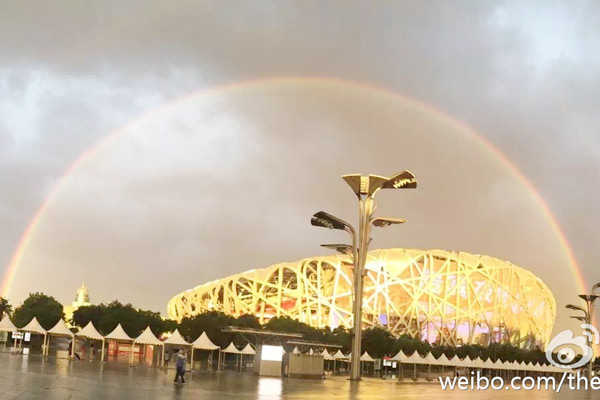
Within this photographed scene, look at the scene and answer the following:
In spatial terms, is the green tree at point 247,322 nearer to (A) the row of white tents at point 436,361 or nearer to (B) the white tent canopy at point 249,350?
(A) the row of white tents at point 436,361

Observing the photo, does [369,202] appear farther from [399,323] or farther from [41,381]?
A: [399,323]

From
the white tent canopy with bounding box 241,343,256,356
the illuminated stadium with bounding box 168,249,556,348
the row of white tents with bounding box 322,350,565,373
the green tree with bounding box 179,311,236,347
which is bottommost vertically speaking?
the row of white tents with bounding box 322,350,565,373

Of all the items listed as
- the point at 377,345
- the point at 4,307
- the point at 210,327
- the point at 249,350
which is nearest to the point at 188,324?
the point at 210,327

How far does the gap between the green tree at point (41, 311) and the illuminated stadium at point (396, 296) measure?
37615 mm

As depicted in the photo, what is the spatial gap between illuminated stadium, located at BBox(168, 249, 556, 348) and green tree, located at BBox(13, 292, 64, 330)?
3762 cm

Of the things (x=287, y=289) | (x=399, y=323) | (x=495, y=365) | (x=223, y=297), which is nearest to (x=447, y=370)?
(x=495, y=365)

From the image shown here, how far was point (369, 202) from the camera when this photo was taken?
4016cm

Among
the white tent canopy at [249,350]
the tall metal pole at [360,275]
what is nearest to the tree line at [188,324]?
the white tent canopy at [249,350]

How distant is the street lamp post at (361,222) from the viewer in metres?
38.5

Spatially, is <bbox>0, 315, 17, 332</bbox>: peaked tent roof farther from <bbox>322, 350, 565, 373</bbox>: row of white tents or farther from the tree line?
the tree line

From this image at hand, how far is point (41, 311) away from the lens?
85625mm

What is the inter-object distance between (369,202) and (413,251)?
9347cm

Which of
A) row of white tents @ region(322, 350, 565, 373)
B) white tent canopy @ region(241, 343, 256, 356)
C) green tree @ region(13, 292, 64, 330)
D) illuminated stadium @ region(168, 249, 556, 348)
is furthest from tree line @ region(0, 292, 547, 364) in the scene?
illuminated stadium @ region(168, 249, 556, 348)

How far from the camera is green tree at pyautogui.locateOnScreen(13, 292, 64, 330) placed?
84.8 meters
